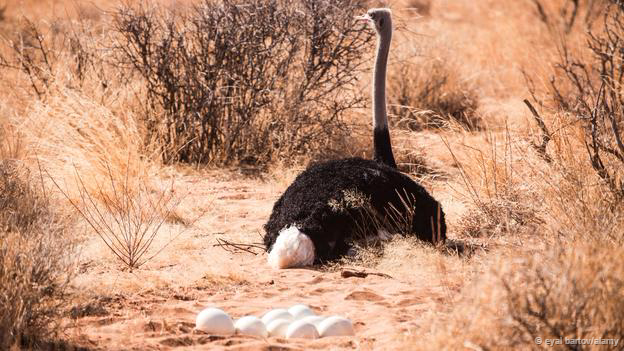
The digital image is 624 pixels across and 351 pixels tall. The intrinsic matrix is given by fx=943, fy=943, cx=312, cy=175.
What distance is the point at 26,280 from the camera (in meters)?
4.05

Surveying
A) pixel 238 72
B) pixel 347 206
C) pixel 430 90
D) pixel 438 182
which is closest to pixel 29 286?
pixel 347 206

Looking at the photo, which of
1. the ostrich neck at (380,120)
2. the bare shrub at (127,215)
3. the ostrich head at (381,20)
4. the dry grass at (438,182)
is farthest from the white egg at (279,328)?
the ostrich head at (381,20)

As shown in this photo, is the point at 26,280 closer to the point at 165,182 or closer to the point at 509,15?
the point at 165,182

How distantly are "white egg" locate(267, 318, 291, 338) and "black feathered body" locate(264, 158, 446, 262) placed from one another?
42.6 inches

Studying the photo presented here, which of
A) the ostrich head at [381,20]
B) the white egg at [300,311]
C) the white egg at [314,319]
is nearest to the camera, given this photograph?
the white egg at [314,319]

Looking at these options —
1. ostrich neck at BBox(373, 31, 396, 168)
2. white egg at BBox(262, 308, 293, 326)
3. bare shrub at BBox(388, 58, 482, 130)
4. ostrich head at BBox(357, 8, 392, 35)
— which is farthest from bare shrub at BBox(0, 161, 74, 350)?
bare shrub at BBox(388, 58, 482, 130)

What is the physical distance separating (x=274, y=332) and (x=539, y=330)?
1265 mm

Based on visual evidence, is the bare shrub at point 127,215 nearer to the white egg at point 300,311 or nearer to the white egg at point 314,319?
the white egg at point 300,311

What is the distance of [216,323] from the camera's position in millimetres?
4242

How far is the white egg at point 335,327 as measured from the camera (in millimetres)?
4219

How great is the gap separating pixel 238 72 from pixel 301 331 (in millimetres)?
4664

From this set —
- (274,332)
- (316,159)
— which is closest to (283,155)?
(316,159)

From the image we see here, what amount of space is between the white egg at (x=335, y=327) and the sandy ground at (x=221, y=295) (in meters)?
0.06

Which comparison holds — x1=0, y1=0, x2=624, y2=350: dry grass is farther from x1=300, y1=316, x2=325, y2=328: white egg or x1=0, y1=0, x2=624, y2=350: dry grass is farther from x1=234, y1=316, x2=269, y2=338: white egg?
x1=234, y1=316, x2=269, y2=338: white egg
